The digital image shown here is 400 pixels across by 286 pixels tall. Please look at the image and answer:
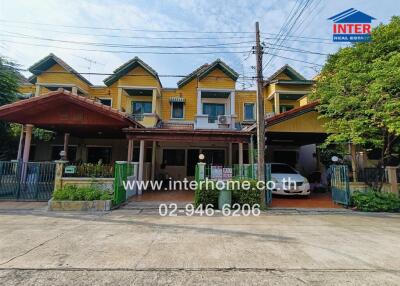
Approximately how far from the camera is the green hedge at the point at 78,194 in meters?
8.27

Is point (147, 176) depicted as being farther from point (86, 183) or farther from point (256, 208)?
point (256, 208)

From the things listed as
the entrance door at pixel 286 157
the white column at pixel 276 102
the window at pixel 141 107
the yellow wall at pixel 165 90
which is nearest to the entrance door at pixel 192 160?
the yellow wall at pixel 165 90

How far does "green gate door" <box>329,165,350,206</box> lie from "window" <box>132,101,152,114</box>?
12.1 metres

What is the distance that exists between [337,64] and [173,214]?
1037cm

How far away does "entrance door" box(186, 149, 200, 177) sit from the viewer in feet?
50.9

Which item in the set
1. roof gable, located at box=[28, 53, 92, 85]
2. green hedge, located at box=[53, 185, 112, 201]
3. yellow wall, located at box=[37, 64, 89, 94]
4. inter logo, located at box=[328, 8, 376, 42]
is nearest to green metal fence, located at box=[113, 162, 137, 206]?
green hedge, located at box=[53, 185, 112, 201]

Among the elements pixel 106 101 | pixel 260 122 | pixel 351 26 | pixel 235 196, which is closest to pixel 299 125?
pixel 260 122

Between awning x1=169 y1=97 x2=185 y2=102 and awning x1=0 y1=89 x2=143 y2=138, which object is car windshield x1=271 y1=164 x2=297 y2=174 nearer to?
awning x1=0 y1=89 x2=143 y2=138

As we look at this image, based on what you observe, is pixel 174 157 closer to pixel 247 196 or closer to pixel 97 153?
pixel 97 153

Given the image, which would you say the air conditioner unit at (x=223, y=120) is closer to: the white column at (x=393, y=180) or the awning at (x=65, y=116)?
the awning at (x=65, y=116)

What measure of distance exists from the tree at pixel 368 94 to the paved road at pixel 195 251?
11.5 feet

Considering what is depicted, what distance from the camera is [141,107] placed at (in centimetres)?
1636

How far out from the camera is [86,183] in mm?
9258

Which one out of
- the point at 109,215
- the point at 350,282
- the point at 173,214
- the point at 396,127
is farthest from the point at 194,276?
the point at 396,127
